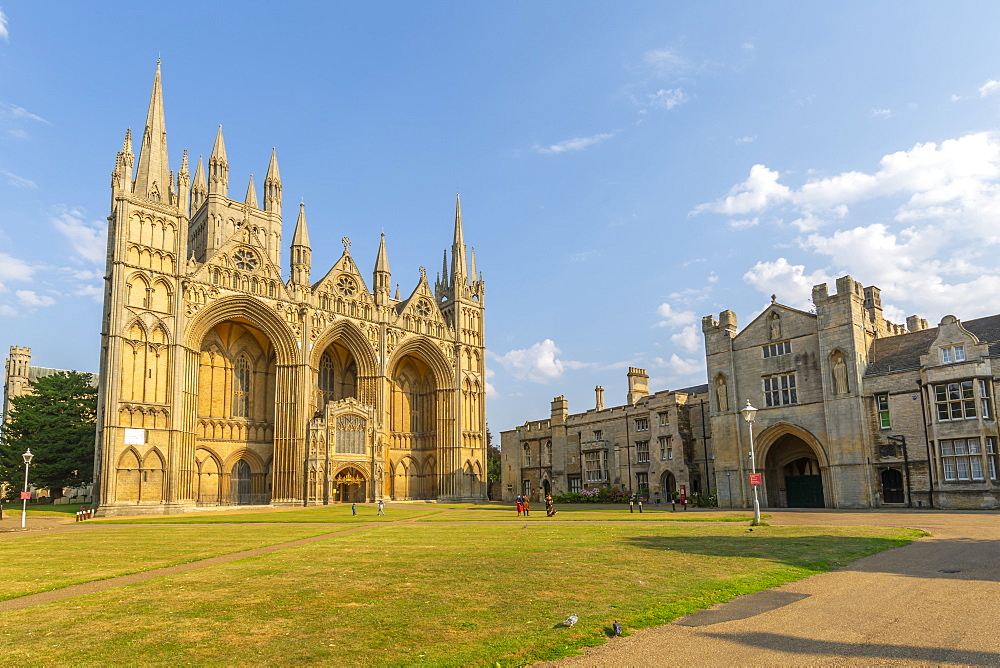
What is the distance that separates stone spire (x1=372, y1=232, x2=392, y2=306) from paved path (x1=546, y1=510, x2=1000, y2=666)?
5895 centimetres

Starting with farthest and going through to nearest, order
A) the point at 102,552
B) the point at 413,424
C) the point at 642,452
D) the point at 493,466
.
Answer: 1. the point at 493,466
2. the point at 413,424
3. the point at 642,452
4. the point at 102,552

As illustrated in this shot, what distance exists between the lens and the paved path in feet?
27.0

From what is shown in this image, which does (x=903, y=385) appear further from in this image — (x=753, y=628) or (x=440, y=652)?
(x=440, y=652)

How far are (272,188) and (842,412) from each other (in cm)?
6354

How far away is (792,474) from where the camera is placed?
155ft

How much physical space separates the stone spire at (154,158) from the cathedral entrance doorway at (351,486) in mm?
28737

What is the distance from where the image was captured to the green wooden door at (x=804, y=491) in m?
44.3

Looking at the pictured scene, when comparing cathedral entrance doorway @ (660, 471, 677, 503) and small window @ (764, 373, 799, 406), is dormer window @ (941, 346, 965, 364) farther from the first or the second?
cathedral entrance doorway @ (660, 471, 677, 503)

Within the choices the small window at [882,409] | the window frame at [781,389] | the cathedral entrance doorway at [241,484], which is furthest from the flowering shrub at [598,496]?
the cathedral entrance doorway at [241,484]

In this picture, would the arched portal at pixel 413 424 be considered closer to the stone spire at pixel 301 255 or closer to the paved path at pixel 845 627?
the stone spire at pixel 301 255

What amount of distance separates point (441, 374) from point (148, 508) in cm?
3157

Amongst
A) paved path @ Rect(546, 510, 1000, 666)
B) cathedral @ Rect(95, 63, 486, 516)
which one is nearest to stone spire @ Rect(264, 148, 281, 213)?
cathedral @ Rect(95, 63, 486, 516)

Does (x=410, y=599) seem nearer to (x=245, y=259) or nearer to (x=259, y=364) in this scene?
(x=245, y=259)

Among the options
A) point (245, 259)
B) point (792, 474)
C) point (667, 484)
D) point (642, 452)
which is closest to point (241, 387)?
point (245, 259)
